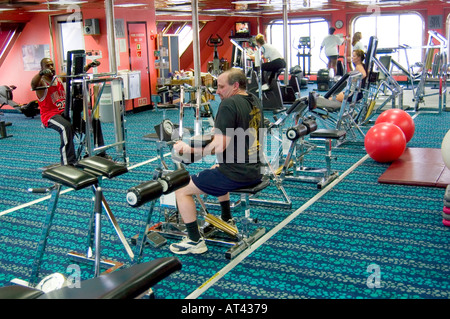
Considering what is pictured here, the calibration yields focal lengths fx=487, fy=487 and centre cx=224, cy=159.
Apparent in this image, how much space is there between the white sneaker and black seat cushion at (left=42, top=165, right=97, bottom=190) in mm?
1090

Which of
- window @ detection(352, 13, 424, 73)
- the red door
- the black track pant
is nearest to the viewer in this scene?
the black track pant

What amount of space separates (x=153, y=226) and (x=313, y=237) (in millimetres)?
1371

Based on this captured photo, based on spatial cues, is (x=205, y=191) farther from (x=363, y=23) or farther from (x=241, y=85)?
(x=363, y=23)

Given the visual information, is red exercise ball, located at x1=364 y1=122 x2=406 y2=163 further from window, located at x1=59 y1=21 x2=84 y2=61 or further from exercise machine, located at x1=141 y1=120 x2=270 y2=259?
window, located at x1=59 y1=21 x2=84 y2=61

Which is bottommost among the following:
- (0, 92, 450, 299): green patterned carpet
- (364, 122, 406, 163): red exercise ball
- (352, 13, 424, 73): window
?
(0, 92, 450, 299): green patterned carpet

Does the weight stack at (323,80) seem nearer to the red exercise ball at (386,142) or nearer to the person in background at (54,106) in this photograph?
the red exercise ball at (386,142)

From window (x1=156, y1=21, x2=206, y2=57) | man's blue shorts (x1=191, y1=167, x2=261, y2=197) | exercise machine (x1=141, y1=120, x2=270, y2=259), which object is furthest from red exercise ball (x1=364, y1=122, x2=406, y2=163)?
window (x1=156, y1=21, x2=206, y2=57)

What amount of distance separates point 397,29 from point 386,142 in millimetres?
12530

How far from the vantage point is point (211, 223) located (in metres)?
3.93

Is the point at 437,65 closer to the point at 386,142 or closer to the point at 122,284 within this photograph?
the point at 386,142

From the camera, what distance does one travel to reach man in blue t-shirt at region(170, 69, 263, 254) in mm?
3525

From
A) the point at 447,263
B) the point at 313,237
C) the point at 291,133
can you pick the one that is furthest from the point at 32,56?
the point at 447,263

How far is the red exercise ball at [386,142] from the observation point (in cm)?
590

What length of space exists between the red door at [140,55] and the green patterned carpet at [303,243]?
17.8 feet
